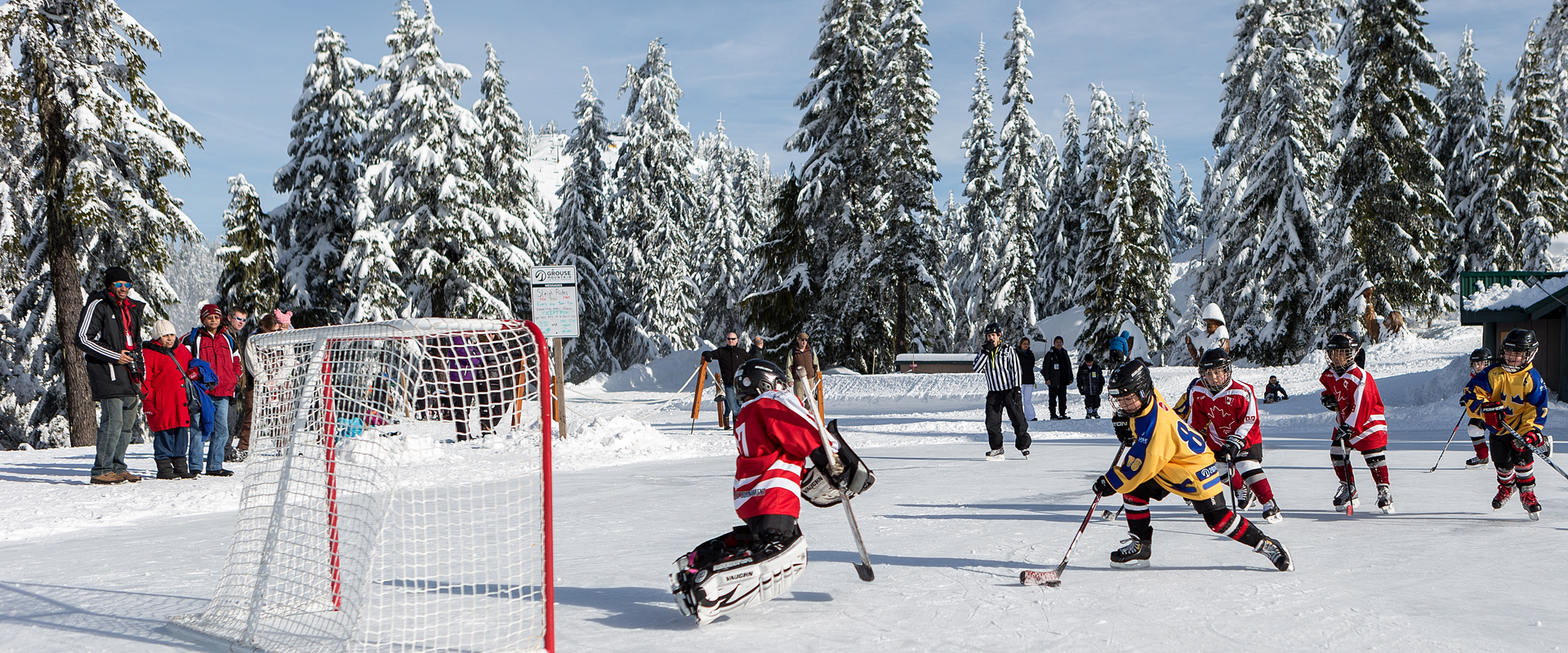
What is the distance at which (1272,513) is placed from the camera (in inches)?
267

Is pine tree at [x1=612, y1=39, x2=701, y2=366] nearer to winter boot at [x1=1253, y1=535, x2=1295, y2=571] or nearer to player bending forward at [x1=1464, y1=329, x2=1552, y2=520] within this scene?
player bending forward at [x1=1464, y1=329, x2=1552, y2=520]

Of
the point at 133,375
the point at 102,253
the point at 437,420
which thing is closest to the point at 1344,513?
the point at 437,420

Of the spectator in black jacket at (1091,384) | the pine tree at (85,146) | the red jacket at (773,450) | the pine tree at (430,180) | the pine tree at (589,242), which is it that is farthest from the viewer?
the pine tree at (589,242)

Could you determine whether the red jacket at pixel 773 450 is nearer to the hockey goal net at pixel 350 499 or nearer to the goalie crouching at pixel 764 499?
the goalie crouching at pixel 764 499

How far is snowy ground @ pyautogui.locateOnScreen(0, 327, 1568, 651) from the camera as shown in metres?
4.14

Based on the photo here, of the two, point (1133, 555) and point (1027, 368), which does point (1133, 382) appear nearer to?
point (1133, 555)

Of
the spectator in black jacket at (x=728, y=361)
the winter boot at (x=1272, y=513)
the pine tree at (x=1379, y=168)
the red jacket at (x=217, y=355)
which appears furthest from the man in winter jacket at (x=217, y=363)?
the pine tree at (x=1379, y=168)

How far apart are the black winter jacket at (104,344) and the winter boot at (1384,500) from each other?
10.8 meters

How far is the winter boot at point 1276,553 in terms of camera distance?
5117 millimetres

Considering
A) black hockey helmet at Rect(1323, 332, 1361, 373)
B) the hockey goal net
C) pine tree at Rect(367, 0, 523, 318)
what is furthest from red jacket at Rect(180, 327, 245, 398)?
pine tree at Rect(367, 0, 523, 318)

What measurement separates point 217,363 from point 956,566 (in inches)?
309

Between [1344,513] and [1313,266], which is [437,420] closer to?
[1344,513]

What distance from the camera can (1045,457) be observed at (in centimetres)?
1183

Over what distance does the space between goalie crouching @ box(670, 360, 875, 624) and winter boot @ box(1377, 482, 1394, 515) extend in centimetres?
495
